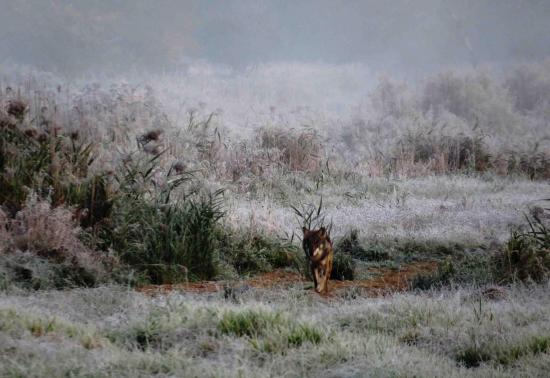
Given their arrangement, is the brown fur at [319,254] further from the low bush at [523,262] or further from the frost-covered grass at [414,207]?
the frost-covered grass at [414,207]

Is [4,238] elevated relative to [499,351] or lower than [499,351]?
elevated

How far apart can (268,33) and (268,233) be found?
10.2 ft

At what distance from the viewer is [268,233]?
5516 mm

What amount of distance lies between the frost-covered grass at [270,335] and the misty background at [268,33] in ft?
13.3

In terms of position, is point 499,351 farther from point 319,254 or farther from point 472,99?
point 472,99

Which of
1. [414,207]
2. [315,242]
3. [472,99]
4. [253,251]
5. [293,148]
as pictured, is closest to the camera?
[315,242]

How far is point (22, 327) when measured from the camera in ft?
9.53

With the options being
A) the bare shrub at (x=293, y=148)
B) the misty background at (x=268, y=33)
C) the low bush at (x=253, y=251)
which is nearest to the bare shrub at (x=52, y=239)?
the low bush at (x=253, y=251)

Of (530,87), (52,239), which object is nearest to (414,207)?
(530,87)

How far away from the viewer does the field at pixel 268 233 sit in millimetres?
2832

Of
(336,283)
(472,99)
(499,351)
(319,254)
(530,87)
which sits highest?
(472,99)

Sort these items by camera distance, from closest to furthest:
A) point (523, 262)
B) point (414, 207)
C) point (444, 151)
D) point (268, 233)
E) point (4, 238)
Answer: point (4, 238)
point (523, 262)
point (268, 233)
point (414, 207)
point (444, 151)

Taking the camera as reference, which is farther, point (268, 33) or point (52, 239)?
point (268, 33)

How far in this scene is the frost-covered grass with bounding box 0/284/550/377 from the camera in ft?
8.39
